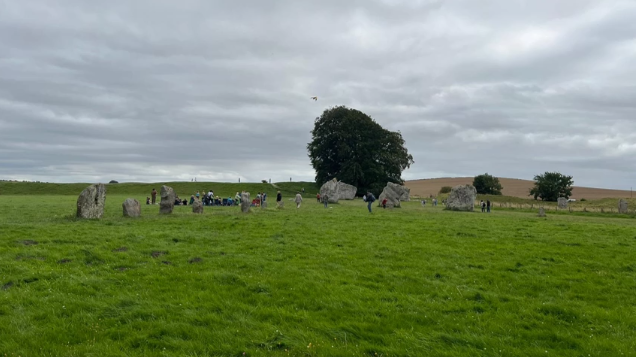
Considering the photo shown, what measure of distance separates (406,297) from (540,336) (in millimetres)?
2606

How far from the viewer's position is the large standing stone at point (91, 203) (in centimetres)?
2123

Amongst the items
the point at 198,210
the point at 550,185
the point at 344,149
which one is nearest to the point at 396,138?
the point at 344,149

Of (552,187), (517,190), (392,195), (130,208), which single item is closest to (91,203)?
(130,208)

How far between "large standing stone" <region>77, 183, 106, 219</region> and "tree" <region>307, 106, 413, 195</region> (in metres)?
42.7

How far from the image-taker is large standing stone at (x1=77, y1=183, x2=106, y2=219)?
69.7 ft

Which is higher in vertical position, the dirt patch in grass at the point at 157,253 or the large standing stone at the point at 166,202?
the large standing stone at the point at 166,202

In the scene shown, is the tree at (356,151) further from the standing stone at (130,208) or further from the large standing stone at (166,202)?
the standing stone at (130,208)

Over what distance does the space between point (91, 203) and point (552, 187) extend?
2540 inches

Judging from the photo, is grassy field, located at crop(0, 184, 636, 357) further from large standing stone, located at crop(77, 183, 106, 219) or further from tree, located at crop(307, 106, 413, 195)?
tree, located at crop(307, 106, 413, 195)

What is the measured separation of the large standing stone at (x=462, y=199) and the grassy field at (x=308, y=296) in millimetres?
22033

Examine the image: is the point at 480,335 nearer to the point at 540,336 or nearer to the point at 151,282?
the point at 540,336

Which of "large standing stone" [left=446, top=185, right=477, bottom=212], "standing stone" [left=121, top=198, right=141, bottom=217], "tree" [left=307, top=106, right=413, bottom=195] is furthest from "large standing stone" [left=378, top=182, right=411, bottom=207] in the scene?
"standing stone" [left=121, top=198, right=141, bottom=217]

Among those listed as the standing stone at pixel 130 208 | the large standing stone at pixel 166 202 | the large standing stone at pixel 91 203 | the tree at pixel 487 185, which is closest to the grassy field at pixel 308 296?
the large standing stone at pixel 91 203

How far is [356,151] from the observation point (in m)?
64.9
